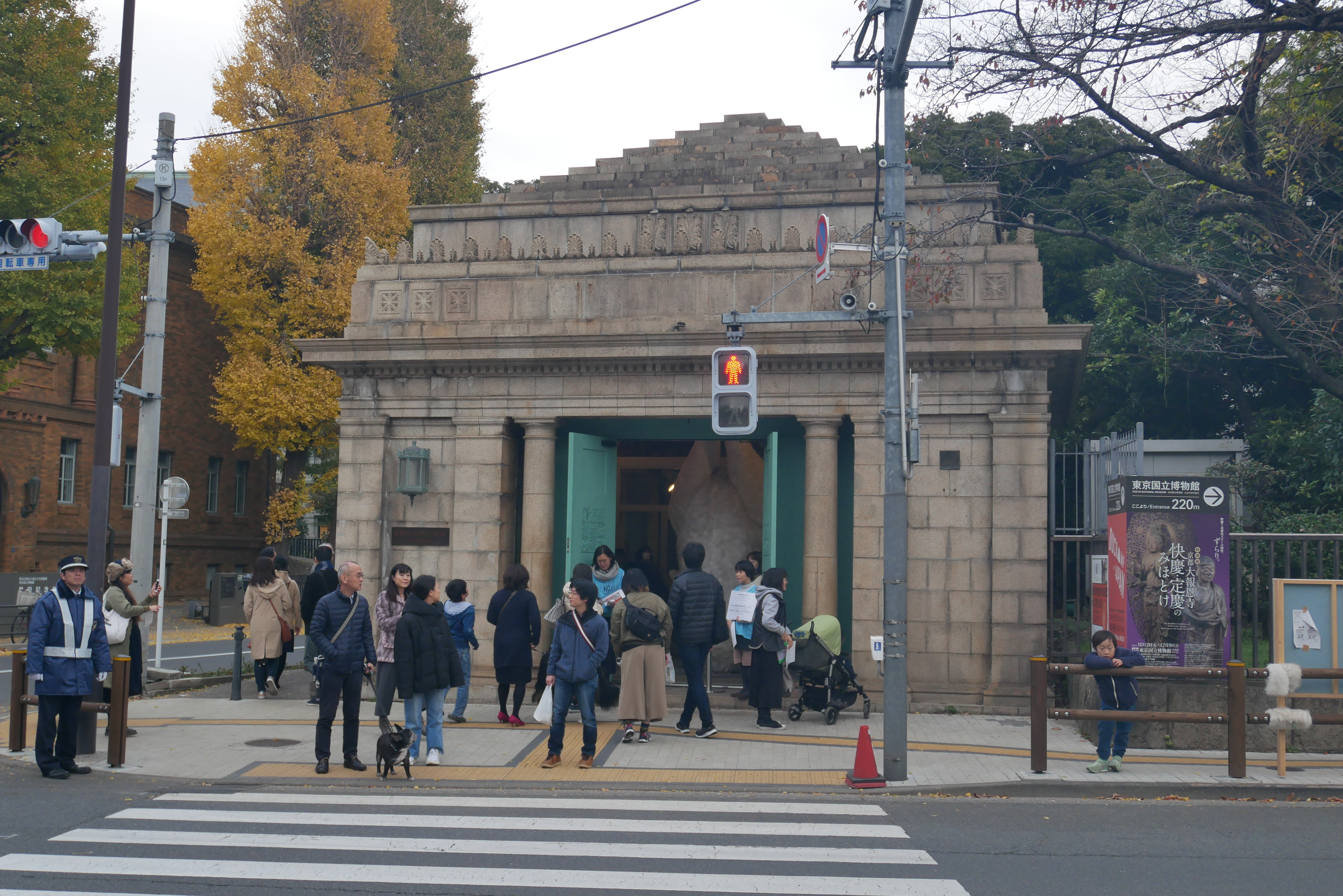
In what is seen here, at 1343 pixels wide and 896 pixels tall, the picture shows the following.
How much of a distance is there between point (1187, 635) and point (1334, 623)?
56.2 inches

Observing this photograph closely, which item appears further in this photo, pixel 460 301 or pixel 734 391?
pixel 460 301

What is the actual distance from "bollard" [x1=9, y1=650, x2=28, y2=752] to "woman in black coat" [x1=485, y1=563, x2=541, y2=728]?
4481mm

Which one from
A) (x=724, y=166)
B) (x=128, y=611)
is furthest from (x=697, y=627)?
(x=724, y=166)

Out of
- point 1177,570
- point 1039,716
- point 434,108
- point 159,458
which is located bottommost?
point 1039,716

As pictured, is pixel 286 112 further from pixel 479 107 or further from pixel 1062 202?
pixel 1062 202

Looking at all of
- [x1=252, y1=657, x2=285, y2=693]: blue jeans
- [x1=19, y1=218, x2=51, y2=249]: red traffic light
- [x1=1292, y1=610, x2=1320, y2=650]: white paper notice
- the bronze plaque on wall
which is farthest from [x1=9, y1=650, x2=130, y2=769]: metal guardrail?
[x1=1292, y1=610, x2=1320, y2=650]: white paper notice

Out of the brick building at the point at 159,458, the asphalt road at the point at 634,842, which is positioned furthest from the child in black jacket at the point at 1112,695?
the brick building at the point at 159,458

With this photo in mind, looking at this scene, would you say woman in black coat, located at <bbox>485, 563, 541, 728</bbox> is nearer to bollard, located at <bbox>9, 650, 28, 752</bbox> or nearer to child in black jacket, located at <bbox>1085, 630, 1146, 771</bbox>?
bollard, located at <bbox>9, 650, 28, 752</bbox>

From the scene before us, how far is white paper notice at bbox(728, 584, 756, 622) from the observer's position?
12.3 m

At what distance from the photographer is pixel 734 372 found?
1088 centimetres

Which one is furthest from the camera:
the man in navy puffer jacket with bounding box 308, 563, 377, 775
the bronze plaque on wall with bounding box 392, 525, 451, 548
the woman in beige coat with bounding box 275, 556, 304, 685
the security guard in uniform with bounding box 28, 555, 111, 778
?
the bronze plaque on wall with bounding box 392, 525, 451, 548

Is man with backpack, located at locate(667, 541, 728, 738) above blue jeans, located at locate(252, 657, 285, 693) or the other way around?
above

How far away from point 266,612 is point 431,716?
4812 mm

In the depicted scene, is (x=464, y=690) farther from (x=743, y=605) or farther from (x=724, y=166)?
(x=724, y=166)
